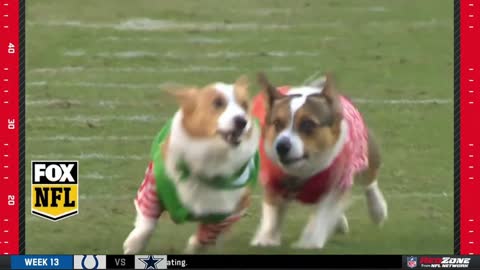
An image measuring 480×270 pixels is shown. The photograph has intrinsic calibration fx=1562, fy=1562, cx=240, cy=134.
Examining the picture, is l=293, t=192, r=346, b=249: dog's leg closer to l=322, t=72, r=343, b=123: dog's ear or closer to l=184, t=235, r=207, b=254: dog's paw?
l=322, t=72, r=343, b=123: dog's ear

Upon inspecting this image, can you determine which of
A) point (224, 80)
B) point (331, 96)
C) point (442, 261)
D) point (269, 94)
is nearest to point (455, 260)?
point (442, 261)

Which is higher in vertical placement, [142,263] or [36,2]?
[36,2]

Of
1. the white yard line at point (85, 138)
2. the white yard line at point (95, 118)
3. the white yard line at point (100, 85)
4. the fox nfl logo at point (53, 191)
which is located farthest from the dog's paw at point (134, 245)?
the white yard line at point (100, 85)

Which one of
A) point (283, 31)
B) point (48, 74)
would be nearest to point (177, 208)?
point (48, 74)

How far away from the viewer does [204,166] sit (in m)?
8.74

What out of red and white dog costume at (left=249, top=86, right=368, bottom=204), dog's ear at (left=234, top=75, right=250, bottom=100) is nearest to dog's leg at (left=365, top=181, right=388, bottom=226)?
red and white dog costume at (left=249, top=86, right=368, bottom=204)

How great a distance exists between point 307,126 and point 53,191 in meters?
1.59

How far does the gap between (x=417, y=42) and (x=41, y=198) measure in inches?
239

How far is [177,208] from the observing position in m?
8.94

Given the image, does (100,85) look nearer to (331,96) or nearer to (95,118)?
(95,118)

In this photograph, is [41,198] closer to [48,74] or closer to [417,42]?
[48,74]

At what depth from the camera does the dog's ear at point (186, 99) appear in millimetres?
8695

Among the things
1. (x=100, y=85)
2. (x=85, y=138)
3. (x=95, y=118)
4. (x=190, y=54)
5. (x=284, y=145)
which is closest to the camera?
(x=284, y=145)

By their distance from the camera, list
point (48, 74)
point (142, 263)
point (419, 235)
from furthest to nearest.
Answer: point (48, 74) < point (419, 235) < point (142, 263)
